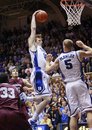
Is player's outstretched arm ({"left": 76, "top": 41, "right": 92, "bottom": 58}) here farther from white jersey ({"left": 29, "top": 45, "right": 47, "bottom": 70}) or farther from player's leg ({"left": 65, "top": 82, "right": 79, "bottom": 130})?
white jersey ({"left": 29, "top": 45, "right": 47, "bottom": 70})

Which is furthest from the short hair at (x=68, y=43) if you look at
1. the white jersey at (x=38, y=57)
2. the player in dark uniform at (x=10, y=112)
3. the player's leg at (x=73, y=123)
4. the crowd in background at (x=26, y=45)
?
the crowd in background at (x=26, y=45)

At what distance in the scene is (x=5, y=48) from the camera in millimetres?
24734

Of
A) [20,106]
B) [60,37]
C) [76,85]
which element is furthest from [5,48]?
[20,106]

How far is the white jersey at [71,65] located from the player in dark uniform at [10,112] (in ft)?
6.74

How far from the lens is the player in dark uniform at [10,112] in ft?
18.6

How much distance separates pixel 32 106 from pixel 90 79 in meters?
2.37

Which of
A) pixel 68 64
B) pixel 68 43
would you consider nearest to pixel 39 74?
pixel 68 64

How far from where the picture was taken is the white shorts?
298 inches

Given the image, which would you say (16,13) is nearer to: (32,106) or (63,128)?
(32,106)

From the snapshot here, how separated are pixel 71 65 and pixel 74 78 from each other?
0.25m

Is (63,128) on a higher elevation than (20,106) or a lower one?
lower

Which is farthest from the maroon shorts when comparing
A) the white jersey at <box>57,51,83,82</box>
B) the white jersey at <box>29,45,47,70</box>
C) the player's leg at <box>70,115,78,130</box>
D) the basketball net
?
the basketball net

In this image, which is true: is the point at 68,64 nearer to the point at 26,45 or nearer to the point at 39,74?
the point at 39,74

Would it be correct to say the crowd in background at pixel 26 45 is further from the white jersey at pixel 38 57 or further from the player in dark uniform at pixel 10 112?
the player in dark uniform at pixel 10 112
